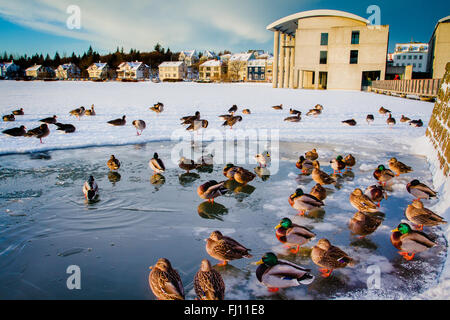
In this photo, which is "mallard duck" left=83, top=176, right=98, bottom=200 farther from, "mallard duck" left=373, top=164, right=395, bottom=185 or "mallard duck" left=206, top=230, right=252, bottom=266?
"mallard duck" left=373, top=164, right=395, bottom=185

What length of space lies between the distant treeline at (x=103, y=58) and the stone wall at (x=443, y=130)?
132321mm

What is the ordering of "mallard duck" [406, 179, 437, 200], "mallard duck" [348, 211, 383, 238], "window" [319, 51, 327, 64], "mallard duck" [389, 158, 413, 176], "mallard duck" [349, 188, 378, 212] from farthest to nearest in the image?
"window" [319, 51, 327, 64] < "mallard duck" [389, 158, 413, 176] < "mallard duck" [406, 179, 437, 200] < "mallard duck" [349, 188, 378, 212] < "mallard duck" [348, 211, 383, 238]

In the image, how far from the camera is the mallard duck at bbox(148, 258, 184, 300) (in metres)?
3.37

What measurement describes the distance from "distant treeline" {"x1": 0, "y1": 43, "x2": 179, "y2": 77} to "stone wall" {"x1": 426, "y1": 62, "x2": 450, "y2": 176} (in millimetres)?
132321

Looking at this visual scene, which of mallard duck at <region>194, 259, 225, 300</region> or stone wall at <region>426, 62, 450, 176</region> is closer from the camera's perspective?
mallard duck at <region>194, 259, 225, 300</region>

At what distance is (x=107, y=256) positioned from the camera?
14.2 feet

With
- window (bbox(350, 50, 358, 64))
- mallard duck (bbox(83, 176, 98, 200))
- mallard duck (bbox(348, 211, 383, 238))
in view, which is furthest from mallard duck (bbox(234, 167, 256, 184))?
window (bbox(350, 50, 358, 64))

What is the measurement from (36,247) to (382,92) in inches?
1693

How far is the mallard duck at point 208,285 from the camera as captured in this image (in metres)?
3.34

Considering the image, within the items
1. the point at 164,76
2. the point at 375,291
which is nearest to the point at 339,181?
the point at 375,291

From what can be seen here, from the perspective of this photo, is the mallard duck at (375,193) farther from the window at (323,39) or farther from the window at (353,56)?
the window at (323,39)

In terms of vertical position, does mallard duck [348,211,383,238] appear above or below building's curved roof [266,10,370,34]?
below

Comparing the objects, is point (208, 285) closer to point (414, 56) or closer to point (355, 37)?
point (355, 37)

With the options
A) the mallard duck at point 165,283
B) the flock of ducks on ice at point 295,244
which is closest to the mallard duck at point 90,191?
the flock of ducks on ice at point 295,244
